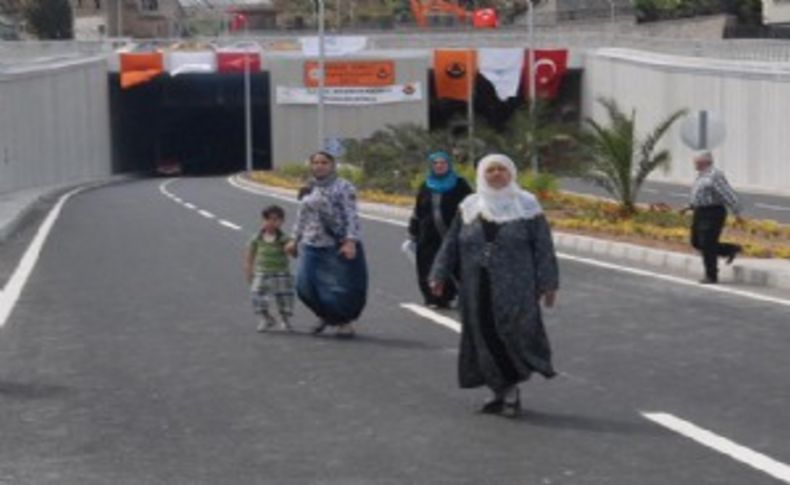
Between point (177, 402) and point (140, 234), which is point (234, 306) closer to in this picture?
point (177, 402)

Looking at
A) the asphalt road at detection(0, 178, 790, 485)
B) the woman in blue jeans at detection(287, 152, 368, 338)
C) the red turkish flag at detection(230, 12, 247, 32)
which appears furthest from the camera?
the red turkish flag at detection(230, 12, 247, 32)

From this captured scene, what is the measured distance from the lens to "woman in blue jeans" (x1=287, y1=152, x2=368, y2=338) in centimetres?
1406

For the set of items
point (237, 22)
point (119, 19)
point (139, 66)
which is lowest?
point (139, 66)

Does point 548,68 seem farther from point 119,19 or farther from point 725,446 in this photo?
point 725,446

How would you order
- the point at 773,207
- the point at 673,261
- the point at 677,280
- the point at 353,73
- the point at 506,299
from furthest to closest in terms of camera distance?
the point at 353,73 → the point at 773,207 → the point at 673,261 → the point at 677,280 → the point at 506,299

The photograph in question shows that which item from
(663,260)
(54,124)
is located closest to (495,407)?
(663,260)

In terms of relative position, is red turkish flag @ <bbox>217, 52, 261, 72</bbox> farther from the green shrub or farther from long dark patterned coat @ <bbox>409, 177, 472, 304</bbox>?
long dark patterned coat @ <bbox>409, 177, 472, 304</bbox>

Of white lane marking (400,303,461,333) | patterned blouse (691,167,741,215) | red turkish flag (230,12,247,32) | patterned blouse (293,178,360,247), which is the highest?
red turkish flag (230,12,247,32)

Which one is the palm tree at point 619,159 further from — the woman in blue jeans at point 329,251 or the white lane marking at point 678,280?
the woman in blue jeans at point 329,251

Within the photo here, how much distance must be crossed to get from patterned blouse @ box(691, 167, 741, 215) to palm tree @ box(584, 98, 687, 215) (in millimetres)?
8404

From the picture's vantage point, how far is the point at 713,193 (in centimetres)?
1964

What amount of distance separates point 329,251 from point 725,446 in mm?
5687

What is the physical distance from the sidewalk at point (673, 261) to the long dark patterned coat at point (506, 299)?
376 inches

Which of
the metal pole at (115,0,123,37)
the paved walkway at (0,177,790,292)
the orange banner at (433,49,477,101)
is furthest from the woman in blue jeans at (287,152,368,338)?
the metal pole at (115,0,123,37)
